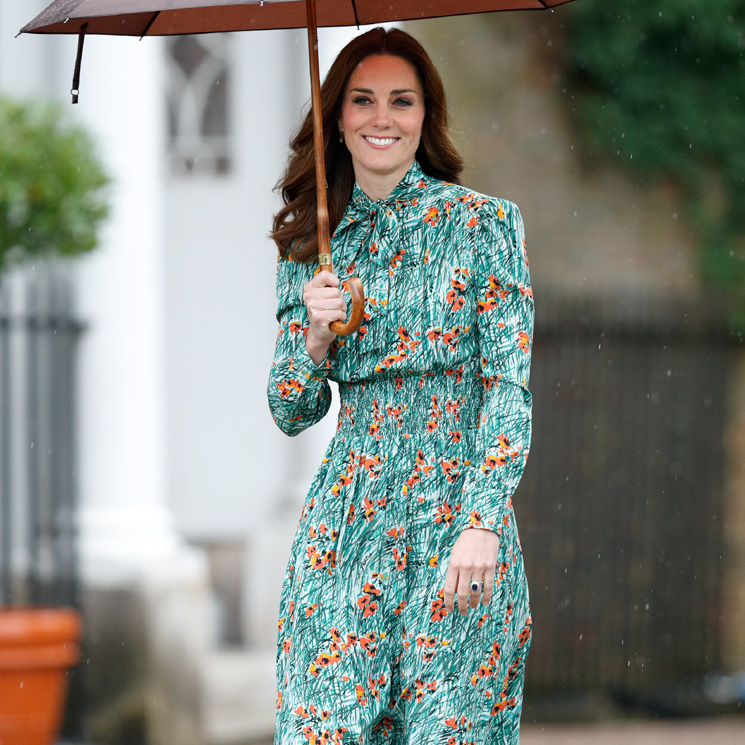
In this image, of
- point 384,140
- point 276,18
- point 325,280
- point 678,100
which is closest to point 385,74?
point 384,140

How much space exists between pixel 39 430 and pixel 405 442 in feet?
12.8

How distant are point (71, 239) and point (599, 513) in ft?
11.9

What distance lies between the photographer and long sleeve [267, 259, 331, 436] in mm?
2973

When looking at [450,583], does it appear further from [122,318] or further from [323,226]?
[122,318]

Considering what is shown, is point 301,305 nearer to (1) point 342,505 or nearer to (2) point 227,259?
(1) point 342,505

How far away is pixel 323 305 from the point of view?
2.82 m

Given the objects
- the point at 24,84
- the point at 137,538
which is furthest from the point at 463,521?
the point at 24,84

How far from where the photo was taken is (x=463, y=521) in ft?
9.10

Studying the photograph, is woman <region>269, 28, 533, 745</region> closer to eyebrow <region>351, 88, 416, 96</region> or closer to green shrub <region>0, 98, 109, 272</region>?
eyebrow <region>351, 88, 416, 96</region>

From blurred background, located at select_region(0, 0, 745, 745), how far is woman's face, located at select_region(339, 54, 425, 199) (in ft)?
9.30

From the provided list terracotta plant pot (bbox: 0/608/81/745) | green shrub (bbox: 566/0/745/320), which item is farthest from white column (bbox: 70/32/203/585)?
green shrub (bbox: 566/0/745/320)

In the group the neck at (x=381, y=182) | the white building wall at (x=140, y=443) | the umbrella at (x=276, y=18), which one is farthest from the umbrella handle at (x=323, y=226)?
the white building wall at (x=140, y=443)

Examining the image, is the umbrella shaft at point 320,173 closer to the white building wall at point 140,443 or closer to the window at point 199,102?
the white building wall at point 140,443

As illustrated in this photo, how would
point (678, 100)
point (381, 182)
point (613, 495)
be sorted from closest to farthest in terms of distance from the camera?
point (381, 182)
point (613, 495)
point (678, 100)
